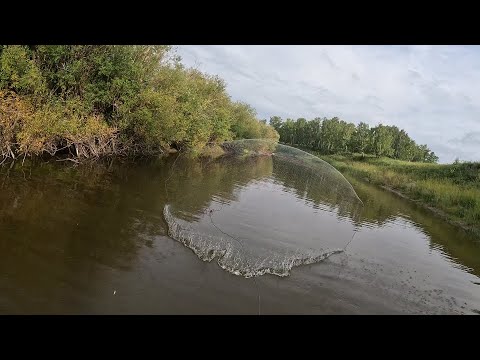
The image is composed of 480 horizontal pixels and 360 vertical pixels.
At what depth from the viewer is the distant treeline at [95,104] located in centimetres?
2030

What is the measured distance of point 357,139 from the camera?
10175 centimetres

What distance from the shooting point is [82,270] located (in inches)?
354

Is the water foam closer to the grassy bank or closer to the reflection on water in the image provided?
the reflection on water

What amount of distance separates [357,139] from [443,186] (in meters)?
61.6

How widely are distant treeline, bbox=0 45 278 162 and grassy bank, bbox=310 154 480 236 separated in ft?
47.4

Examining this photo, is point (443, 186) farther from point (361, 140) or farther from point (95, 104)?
point (361, 140)

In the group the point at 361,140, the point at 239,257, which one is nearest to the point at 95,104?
the point at 239,257

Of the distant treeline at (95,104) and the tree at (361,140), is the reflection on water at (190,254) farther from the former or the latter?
the tree at (361,140)

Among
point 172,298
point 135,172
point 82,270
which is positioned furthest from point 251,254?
point 135,172

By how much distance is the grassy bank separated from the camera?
31.4m

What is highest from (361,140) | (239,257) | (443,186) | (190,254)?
(361,140)
